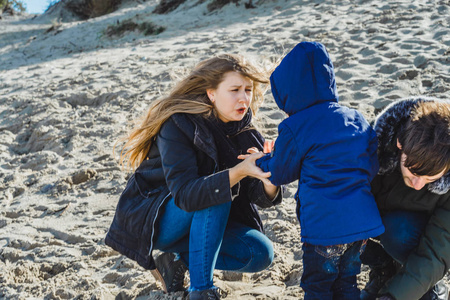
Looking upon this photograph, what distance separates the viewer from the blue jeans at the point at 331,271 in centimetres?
183

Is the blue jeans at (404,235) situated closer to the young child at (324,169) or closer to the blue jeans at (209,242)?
the young child at (324,169)

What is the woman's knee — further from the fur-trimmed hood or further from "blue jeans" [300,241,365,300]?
the fur-trimmed hood

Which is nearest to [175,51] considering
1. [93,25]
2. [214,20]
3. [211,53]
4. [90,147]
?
[211,53]

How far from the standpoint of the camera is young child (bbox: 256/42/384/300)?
1762 mm

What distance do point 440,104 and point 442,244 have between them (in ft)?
1.77

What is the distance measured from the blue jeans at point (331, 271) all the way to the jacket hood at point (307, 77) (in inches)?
22.4

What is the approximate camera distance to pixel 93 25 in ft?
31.4

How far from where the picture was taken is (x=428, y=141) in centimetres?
172

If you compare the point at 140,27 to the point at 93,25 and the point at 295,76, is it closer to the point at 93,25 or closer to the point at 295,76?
the point at 93,25

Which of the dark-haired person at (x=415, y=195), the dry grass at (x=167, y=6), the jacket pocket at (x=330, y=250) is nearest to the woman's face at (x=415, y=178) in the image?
the dark-haired person at (x=415, y=195)

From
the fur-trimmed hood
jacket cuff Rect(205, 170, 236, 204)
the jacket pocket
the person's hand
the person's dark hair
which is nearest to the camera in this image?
the person's dark hair

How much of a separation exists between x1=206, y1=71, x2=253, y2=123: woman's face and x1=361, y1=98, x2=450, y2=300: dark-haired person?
625 millimetres

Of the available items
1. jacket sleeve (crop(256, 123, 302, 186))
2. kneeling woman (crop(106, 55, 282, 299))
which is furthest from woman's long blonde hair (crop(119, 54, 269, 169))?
jacket sleeve (crop(256, 123, 302, 186))

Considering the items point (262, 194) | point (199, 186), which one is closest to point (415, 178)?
point (262, 194)
